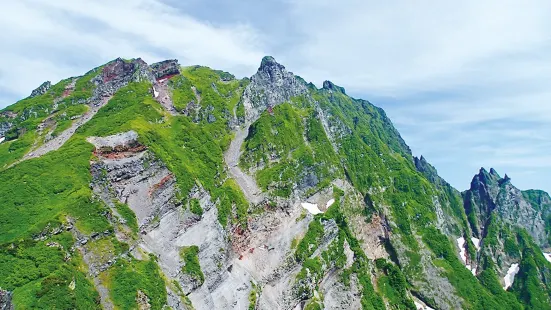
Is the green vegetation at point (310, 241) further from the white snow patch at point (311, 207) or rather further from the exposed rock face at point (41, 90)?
the exposed rock face at point (41, 90)

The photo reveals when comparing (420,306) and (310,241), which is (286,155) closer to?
(310,241)

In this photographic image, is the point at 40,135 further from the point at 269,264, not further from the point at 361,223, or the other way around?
the point at 361,223

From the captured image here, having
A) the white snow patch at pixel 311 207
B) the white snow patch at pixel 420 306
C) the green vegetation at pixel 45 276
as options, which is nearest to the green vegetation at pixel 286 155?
the white snow patch at pixel 311 207

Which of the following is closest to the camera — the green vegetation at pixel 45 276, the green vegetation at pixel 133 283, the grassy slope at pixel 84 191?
the green vegetation at pixel 45 276

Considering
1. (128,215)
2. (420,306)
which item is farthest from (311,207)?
(128,215)

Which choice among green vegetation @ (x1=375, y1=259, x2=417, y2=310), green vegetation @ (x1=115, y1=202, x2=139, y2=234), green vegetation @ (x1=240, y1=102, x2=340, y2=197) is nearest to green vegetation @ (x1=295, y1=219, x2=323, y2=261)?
green vegetation @ (x1=240, y1=102, x2=340, y2=197)
